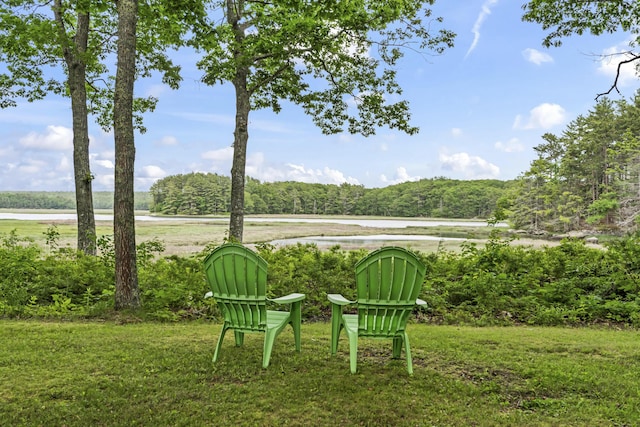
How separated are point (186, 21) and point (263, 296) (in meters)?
7.73

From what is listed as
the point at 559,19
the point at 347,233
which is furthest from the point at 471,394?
the point at 347,233

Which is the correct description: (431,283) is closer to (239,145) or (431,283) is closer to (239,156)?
(239,156)

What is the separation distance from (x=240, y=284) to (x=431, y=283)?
3.90 meters

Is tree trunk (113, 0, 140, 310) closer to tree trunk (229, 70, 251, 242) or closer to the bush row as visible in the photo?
the bush row

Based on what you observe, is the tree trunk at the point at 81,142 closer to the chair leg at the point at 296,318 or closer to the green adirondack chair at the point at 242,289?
the green adirondack chair at the point at 242,289

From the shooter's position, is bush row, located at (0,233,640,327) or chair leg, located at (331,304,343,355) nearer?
chair leg, located at (331,304,343,355)

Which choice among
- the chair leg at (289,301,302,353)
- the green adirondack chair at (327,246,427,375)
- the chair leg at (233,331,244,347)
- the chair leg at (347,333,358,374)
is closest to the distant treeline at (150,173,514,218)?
the chair leg at (233,331,244,347)

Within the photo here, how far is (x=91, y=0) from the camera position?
820cm

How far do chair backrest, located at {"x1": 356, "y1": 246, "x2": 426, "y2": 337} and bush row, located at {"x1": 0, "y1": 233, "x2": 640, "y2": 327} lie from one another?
2400mm

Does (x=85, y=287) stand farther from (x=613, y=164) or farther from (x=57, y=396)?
(x=613, y=164)

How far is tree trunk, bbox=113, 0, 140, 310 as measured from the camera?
17.3 ft

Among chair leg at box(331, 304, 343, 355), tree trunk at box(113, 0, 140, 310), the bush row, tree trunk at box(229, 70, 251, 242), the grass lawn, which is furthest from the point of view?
tree trunk at box(229, 70, 251, 242)

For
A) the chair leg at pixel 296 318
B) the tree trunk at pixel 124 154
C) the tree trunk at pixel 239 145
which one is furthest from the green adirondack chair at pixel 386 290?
the tree trunk at pixel 239 145

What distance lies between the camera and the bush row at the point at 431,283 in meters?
5.76
